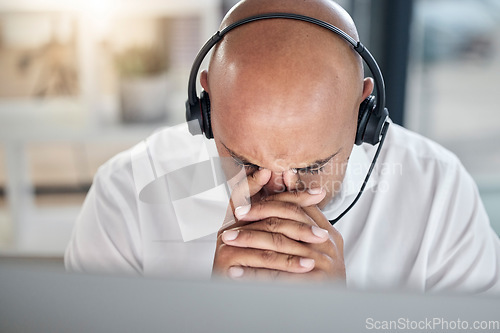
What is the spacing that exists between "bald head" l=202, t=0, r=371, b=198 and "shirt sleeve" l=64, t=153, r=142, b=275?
0.40m

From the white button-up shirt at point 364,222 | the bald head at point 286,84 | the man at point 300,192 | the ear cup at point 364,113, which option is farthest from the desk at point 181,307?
the white button-up shirt at point 364,222

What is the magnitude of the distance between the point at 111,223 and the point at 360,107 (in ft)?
1.97

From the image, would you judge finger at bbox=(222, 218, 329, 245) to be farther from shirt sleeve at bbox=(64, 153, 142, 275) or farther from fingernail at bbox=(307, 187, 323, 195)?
shirt sleeve at bbox=(64, 153, 142, 275)

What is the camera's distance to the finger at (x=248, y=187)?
35.0 inches

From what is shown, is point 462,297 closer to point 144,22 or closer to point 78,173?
point 144,22

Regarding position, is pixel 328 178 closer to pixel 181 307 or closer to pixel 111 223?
pixel 111 223

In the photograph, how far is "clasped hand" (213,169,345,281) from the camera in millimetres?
789

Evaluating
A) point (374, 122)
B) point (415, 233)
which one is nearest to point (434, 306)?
point (374, 122)

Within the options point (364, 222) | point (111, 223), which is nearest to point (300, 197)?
point (364, 222)

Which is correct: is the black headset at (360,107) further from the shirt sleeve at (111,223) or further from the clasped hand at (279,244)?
the shirt sleeve at (111,223)

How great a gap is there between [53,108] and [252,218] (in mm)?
2350

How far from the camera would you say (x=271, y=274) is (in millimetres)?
781

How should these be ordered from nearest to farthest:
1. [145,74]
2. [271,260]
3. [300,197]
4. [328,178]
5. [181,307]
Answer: [181,307]
[271,260]
[300,197]
[328,178]
[145,74]

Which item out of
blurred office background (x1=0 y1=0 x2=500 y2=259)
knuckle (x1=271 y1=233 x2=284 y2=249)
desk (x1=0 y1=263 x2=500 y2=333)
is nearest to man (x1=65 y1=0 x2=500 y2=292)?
knuckle (x1=271 y1=233 x2=284 y2=249)
